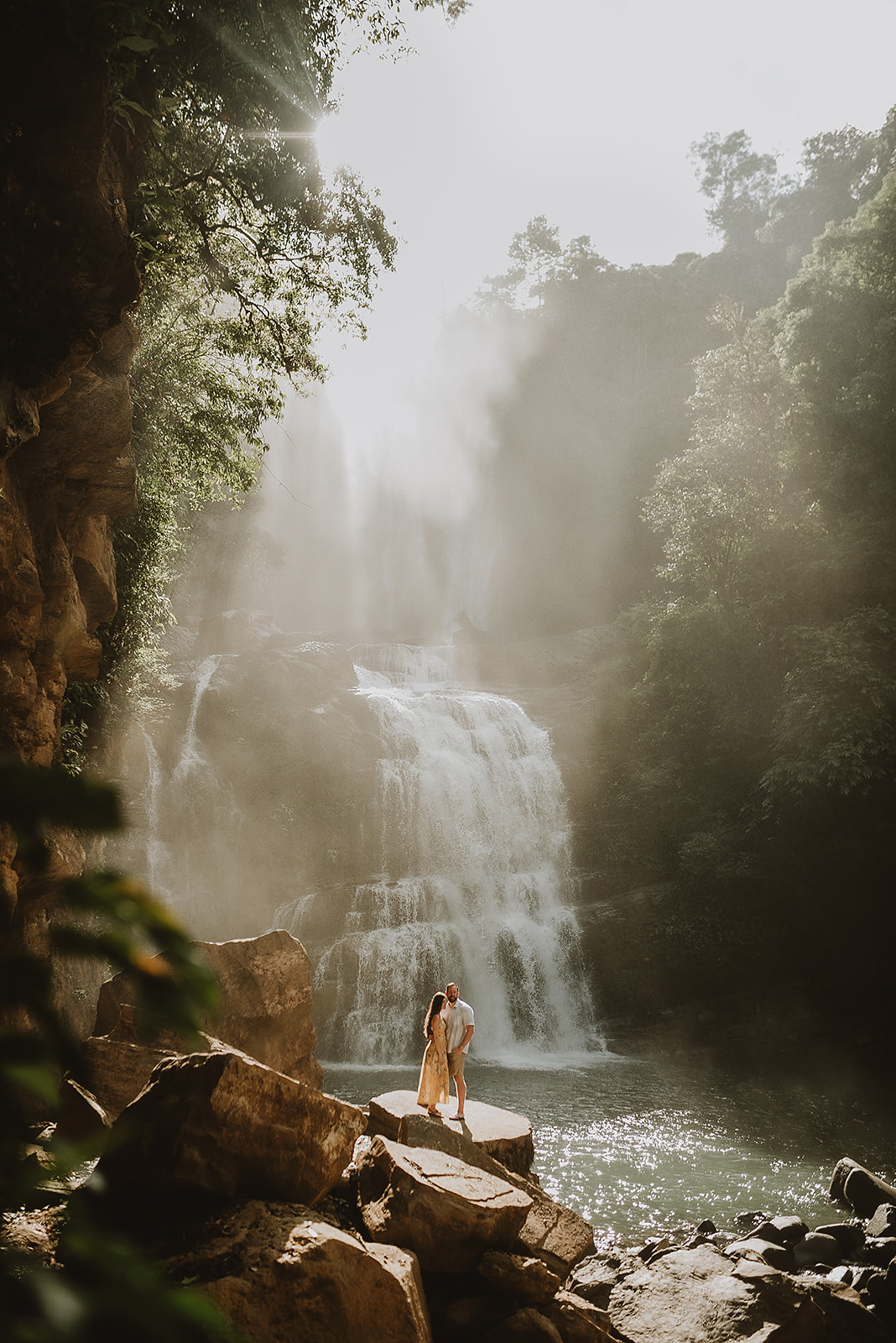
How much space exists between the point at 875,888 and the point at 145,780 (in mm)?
19930

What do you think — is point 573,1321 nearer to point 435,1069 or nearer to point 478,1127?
point 478,1127

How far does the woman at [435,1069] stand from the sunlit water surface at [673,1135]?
260cm

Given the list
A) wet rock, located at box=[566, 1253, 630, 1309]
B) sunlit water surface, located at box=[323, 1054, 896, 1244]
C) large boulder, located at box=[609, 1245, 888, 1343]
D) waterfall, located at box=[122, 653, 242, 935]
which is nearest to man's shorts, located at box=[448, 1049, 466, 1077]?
→ wet rock, located at box=[566, 1253, 630, 1309]

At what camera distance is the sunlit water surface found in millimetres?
9188

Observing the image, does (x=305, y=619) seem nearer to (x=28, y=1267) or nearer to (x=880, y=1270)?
(x=880, y=1270)

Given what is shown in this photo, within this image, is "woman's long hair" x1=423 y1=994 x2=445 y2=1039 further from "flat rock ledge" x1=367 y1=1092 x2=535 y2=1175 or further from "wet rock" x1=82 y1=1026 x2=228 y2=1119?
"wet rock" x1=82 y1=1026 x2=228 y2=1119

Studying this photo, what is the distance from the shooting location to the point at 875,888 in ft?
59.6

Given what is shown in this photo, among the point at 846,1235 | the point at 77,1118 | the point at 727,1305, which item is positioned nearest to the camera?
the point at 77,1118

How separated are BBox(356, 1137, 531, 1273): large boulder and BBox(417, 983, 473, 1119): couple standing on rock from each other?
90.6 inches

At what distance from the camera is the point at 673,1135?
1177 centimetres

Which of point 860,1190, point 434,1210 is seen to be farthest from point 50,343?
point 860,1190

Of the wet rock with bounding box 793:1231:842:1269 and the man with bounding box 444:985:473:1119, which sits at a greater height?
the man with bounding box 444:985:473:1119

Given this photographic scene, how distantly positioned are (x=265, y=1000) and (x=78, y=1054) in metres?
10.0

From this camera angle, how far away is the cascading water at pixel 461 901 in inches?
703
